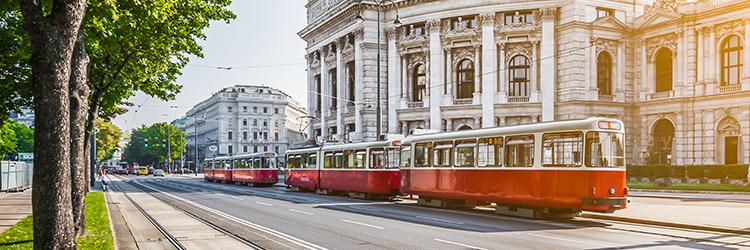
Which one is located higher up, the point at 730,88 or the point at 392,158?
the point at 730,88

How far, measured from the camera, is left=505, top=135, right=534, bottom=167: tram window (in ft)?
71.8

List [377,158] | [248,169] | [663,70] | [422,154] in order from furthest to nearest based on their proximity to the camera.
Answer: [248,169], [663,70], [377,158], [422,154]

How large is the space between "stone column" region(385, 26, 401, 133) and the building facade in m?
70.6

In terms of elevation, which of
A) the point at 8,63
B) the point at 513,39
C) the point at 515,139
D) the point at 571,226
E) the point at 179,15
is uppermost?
the point at 513,39

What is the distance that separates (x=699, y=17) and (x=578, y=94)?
1045cm

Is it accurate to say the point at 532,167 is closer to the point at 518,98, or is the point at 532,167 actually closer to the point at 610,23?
the point at 518,98

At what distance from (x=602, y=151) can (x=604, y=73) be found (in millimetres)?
40545

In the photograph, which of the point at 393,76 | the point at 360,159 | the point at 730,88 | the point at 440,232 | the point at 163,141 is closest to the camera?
the point at 440,232

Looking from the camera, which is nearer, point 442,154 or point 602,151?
point 602,151

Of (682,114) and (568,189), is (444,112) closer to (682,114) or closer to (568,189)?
(682,114)

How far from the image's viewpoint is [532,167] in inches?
858

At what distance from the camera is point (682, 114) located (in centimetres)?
5231

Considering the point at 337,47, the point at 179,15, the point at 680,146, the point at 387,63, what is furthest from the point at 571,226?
the point at 337,47

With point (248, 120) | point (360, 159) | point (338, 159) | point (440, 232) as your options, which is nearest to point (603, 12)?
point (338, 159)
